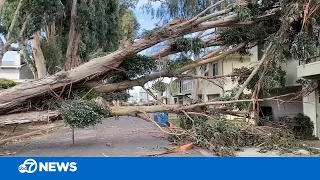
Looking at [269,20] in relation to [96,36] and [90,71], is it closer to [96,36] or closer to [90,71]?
[90,71]

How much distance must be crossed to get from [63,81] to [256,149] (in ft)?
18.6

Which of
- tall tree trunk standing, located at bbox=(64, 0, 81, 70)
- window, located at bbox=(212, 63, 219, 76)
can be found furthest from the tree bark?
window, located at bbox=(212, 63, 219, 76)

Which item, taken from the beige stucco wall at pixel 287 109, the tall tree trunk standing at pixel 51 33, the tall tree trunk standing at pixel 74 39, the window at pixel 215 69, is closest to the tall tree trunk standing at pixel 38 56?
the tall tree trunk standing at pixel 51 33

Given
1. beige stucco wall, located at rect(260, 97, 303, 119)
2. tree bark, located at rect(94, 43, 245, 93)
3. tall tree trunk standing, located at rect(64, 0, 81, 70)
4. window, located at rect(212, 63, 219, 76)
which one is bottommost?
beige stucco wall, located at rect(260, 97, 303, 119)

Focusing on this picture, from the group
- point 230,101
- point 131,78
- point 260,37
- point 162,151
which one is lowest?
point 162,151

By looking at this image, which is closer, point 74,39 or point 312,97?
point 312,97

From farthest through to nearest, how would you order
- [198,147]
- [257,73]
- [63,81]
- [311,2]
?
[257,73], [63,81], [198,147], [311,2]

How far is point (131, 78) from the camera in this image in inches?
479

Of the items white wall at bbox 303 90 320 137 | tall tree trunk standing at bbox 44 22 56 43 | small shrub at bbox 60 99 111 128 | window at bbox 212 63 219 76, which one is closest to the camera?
small shrub at bbox 60 99 111 128

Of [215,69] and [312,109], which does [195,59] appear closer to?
[312,109]

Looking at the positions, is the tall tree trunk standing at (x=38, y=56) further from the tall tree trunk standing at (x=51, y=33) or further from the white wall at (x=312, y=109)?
the white wall at (x=312, y=109)

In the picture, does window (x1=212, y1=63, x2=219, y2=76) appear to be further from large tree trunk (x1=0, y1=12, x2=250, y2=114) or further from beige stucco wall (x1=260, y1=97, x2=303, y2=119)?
large tree trunk (x1=0, y1=12, x2=250, y2=114)

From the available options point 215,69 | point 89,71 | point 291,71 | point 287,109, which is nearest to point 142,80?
point 89,71

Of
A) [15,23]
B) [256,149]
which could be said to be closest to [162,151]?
[256,149]
